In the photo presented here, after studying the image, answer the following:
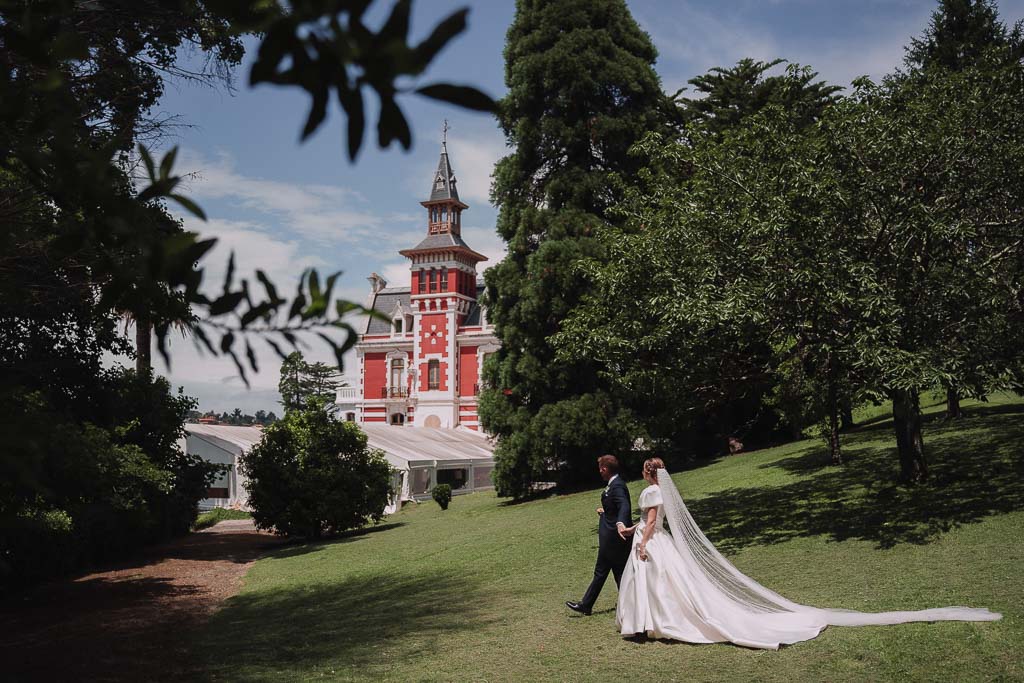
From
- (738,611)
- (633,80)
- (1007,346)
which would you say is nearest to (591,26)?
(633,80)

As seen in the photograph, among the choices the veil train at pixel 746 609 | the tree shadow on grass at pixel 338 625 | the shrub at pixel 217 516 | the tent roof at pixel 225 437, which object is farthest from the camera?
the tent roof at pixel 225 437

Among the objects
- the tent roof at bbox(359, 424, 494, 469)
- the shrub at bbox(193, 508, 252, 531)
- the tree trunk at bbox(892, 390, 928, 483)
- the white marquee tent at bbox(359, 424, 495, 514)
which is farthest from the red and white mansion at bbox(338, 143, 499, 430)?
the tree trunk at bbox(892, 390, 928, 483)

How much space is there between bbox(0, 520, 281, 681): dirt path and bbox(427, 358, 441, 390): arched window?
26071 millimetres

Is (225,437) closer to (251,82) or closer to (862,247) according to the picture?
(862,247)

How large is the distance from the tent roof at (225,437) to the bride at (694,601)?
25570 millimetres

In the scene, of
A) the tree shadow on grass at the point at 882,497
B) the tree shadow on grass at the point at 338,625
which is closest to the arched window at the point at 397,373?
the tree shadow on grass at the point at 882,497

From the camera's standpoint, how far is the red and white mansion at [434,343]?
46625 mm

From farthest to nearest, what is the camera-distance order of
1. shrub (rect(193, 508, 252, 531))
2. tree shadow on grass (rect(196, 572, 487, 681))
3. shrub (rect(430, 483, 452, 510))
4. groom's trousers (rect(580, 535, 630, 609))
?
shrub (rect(193, 508, 252, 531)) → shrub (rect(430, 483, 452, 510)) → groom's trousers (rect(580, 535, 630, 609)) → tree shadow on grass (rect(196, 572, 487, 681))

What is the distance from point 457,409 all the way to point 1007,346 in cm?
3668

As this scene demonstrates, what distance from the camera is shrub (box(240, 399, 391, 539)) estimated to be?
70.9ft

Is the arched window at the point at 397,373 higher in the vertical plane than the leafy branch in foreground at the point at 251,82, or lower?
higher

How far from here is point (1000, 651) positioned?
6.64 meters

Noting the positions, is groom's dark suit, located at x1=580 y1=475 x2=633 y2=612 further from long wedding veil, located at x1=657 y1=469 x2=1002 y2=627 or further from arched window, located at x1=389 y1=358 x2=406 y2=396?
arched window, located at x1=389 y1=358 x2=406 y2=396

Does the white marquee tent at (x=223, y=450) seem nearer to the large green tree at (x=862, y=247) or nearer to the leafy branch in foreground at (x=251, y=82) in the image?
the large green tree at (x=862, y=247)
